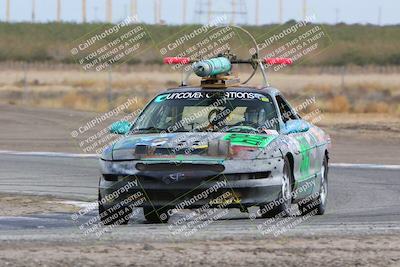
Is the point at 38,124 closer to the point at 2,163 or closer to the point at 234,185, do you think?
the point at 2,163

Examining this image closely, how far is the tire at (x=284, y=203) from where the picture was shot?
12.3 m

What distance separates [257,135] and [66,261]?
4208mm

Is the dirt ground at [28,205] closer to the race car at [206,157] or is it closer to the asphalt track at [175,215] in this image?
the asphalt track at [175,215]

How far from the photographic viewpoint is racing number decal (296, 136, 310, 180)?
1338 cm

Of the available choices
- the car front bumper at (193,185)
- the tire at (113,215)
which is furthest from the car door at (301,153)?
the tire at (113,215)

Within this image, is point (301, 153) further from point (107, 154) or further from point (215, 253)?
point (215, 253)

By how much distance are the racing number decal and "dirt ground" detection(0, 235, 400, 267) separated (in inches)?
130

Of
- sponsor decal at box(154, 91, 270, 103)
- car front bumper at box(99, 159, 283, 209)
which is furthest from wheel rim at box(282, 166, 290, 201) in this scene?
sponsor decal at box(154, 91, 270, 103)

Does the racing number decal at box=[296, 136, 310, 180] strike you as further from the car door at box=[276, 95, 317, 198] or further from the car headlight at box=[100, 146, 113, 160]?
the car headlight at box=[100, 146, 113, 160]

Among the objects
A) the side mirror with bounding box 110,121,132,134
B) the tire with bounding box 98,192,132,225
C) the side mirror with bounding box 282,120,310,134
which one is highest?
the side mirror with bounding box 282,120,310,134

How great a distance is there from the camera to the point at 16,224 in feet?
41.6

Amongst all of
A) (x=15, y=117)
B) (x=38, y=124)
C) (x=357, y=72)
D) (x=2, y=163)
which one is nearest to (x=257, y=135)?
(x=2, y=163)

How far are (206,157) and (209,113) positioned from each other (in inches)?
54.5

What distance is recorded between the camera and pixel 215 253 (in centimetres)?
922
